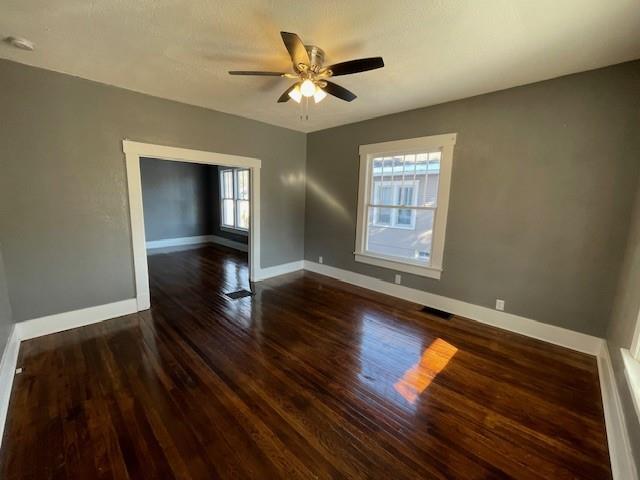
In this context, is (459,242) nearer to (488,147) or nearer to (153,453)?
(488,147)

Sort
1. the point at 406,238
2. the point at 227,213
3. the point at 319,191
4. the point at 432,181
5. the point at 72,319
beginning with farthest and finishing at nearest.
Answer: the point at 227,213, the point at 319,191, the point at 406,238, the point at 432,181, the point at 72,319

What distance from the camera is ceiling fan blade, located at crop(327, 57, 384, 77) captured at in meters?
1.84

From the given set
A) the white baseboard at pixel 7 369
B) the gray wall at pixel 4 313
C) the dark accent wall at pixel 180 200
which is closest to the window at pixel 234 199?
the dark accent wall at pixel 180 200

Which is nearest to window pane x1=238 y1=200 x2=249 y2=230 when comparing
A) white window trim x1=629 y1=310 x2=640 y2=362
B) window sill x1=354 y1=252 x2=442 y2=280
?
window sill x1=354 y1=252 x2=442 y2=280

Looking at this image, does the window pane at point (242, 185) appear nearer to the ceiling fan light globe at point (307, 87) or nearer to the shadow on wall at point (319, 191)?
the shadow on wall at point (319, 191)

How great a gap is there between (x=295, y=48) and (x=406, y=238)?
114 inches

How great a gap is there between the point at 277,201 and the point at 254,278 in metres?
1.41

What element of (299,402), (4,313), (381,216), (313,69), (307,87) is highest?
(313,69)

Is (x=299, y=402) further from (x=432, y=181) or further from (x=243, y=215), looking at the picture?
(x=243, y=215)

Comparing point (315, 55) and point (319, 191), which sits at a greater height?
point (315, 55)

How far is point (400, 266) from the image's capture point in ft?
13.0

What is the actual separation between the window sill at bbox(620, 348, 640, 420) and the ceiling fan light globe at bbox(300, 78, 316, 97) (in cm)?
280

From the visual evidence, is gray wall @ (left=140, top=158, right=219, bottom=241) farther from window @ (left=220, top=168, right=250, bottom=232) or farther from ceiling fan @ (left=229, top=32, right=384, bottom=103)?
ceiling fan @ (left=229, top=32, right=384, bottom=103)

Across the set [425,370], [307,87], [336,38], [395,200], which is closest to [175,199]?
[395,200]
